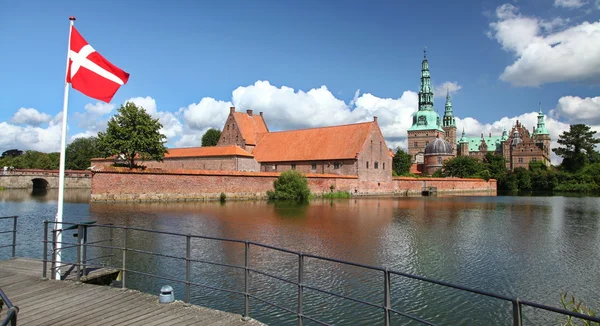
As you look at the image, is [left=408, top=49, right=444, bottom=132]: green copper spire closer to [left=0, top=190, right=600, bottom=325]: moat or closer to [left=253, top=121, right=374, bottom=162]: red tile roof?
[left=253, top=121, right=374, bottom=162]: red tile roof

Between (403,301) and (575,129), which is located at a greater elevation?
(575,129)

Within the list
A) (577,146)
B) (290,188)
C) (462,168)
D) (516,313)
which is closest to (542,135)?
(577,146)

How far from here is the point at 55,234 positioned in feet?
22.6


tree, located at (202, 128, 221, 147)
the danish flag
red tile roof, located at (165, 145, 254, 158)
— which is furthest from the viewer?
tree, located at (202, 128, 221, 147)

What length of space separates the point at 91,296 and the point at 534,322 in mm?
7557

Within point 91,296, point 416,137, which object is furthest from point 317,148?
point 416,137

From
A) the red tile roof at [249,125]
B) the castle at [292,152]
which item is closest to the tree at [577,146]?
the castle at [292,152]

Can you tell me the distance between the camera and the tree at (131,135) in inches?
1331

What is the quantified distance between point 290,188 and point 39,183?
130 ft

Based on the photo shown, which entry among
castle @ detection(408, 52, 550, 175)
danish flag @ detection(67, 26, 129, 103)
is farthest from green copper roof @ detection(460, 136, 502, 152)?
danish flag @ detection(67, 26, 129, 103)

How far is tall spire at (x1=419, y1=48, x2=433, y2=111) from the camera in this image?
93938 millimetres

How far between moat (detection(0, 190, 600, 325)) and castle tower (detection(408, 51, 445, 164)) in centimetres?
7028

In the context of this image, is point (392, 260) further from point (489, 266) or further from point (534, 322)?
point (534, 322)

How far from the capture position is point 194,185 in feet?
105
